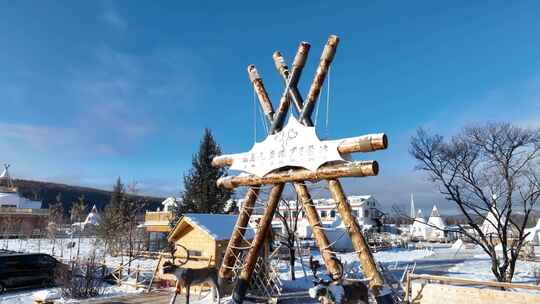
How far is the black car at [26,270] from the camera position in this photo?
13.9m

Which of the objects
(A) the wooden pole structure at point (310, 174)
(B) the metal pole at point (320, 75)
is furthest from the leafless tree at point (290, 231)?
(B) the metal pole at point (320, 75)

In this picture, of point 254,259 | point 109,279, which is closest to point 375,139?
point 254,259

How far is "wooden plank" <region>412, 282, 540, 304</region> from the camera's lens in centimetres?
777

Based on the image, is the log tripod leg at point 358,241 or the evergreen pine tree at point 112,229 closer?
the log tripod leg at point 358,241

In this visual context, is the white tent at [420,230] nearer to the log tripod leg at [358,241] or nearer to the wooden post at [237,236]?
the wooden post at [237,236]

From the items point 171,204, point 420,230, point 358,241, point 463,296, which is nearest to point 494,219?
point 420,230

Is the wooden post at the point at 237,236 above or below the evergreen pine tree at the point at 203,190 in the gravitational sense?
below

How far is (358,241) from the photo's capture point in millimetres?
7789

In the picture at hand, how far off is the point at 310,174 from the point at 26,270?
13046 mm

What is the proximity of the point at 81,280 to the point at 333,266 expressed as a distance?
9248mm

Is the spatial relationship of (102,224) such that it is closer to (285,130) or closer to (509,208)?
(285,130)

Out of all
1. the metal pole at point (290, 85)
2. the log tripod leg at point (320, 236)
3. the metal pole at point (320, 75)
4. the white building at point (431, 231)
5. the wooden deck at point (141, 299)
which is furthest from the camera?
the white building at point (431, 231)

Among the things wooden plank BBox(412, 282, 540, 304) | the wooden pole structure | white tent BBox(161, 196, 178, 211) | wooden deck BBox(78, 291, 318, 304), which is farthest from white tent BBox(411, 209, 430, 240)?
the wooden pole structure

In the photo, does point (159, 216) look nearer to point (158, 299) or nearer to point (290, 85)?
point (158, 299)
